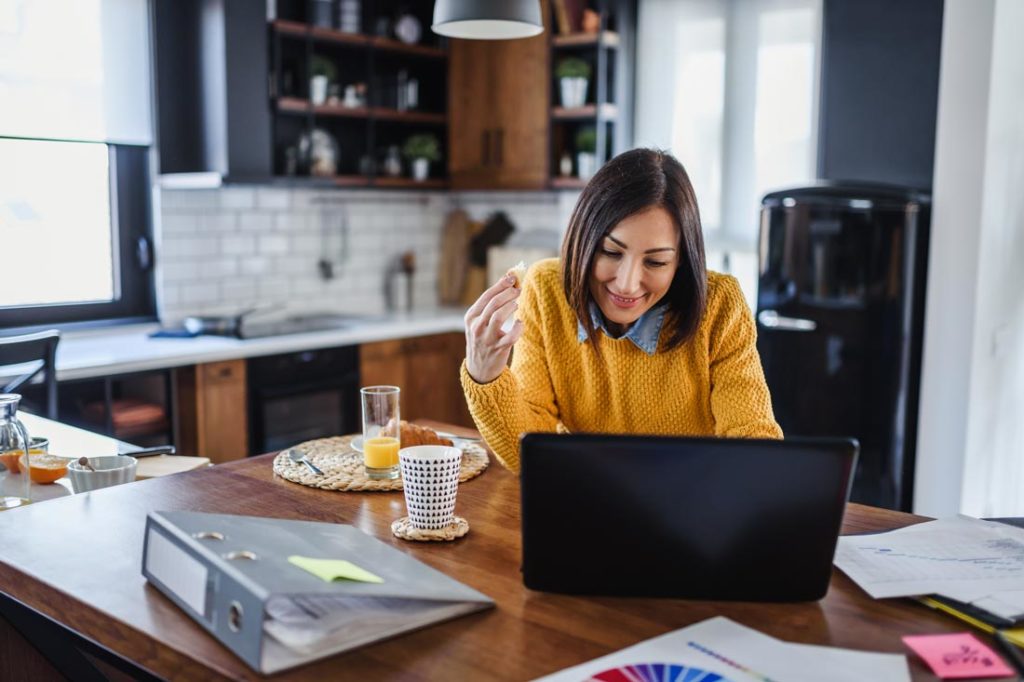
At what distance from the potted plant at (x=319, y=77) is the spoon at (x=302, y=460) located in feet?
9.34

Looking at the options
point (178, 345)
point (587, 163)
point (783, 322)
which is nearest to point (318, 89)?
point (587, 163)

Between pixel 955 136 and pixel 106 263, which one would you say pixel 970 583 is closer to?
pixel 955 136

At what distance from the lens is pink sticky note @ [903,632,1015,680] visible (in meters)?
1.10

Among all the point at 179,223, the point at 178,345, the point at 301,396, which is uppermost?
the point at 179,223

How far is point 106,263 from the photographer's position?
165 inches

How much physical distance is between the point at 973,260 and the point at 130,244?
3.29 metres

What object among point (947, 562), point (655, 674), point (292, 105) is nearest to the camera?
point (655, 674)

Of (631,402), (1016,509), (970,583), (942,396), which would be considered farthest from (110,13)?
(1016,509)

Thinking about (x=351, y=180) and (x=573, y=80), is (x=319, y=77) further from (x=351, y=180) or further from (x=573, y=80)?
(x=573, y=80)

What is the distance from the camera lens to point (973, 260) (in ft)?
11.6

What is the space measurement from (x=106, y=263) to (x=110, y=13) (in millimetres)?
992

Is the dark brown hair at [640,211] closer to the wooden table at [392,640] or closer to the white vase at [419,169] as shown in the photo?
the wooden table at [392,640]

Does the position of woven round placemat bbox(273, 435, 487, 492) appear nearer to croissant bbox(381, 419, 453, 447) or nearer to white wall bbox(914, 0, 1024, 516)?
croissant bbox(381, 419, 453, 447)

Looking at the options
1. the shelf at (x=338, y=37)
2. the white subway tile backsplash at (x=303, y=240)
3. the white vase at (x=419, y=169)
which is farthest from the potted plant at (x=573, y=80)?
the shelf at (x=338, y=37)
